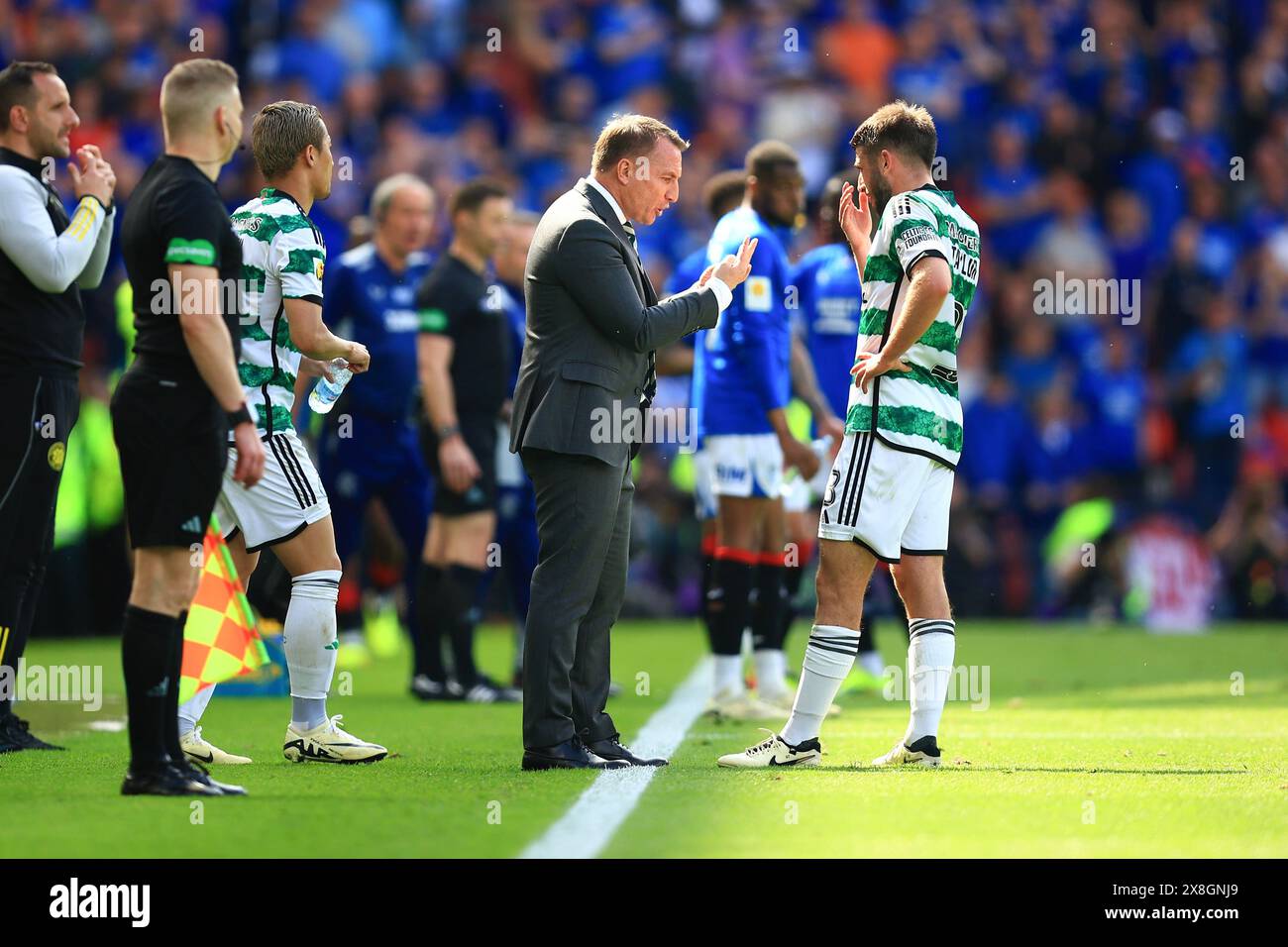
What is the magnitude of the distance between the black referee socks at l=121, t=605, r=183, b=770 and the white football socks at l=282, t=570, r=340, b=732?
122 cm

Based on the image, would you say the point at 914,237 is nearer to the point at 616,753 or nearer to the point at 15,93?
the point at 616,753

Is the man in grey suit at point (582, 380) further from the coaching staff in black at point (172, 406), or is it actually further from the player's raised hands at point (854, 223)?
the coaching staff in black at point (172, 406)

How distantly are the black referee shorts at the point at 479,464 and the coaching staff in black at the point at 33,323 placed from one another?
9.54 feet

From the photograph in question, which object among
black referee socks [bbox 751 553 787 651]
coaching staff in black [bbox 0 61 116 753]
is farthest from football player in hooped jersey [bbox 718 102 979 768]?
coaching staff in black [bbox 0 61 116 753]

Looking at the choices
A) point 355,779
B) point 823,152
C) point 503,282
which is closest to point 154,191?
point 355,779

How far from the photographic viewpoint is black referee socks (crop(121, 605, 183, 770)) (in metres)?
5.77

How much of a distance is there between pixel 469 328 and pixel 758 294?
2.05m

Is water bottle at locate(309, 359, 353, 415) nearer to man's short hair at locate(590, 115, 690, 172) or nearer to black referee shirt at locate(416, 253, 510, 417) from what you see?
man's short hair at locate(590, 115, 690, 172)

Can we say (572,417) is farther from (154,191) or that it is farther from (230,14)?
(230,14)

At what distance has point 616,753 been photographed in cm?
704

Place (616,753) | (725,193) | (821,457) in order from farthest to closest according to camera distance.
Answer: (725,193) < (821,457) < (616,753)

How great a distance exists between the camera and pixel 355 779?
6527 mm

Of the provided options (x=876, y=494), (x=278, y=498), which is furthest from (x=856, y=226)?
(x=278, y=498)
